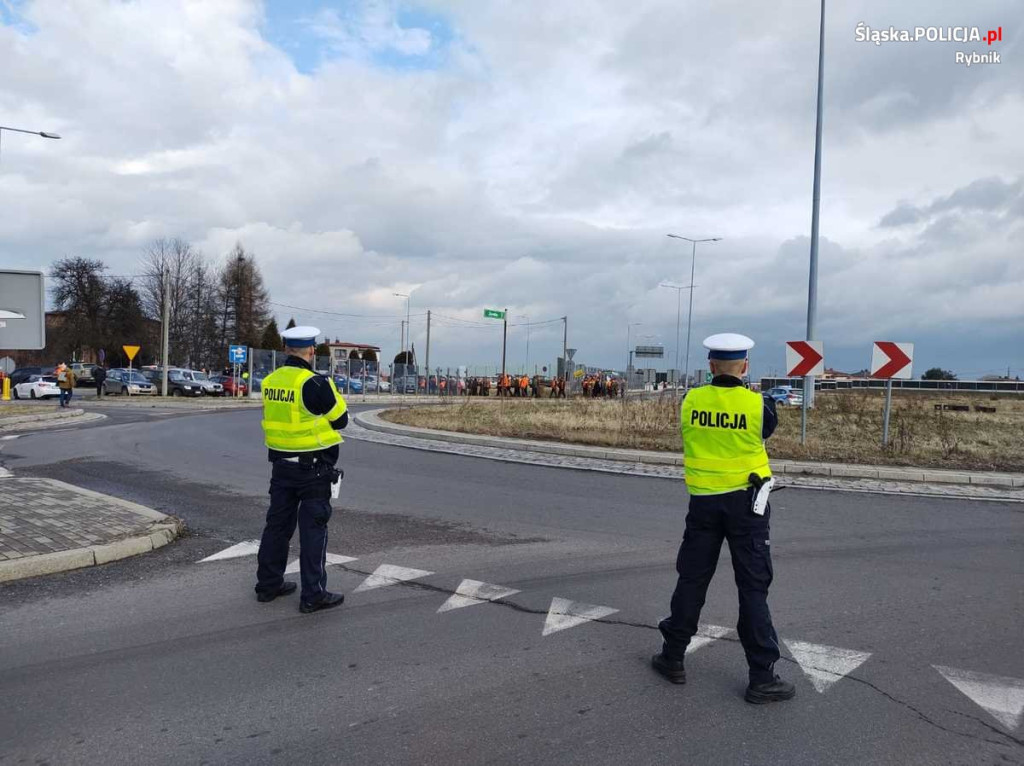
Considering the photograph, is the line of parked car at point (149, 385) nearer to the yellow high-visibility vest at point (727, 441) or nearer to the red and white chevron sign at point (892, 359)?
the red and white chevron sign at point (892, 359)

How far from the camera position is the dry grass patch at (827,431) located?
48.6 feet

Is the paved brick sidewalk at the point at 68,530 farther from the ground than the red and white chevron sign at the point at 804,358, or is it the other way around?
the red and white chevron sign at the point at 804,358

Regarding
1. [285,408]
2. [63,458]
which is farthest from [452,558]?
[63,458]

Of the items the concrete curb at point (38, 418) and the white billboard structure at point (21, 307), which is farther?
the concrete curb at point (38, 418)

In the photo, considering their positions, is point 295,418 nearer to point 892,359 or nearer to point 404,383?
point 892,359

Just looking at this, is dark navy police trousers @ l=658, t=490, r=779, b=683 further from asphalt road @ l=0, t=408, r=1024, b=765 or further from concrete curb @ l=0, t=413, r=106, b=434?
concrete curb @ l=0, t=413, r=106, b=434

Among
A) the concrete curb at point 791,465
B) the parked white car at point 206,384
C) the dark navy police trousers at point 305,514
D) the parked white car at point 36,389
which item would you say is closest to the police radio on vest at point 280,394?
the dark navy police trousers at point 305,514

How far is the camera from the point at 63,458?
13.5 meters

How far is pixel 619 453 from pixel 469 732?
1157cm

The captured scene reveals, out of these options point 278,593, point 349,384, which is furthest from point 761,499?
point 349,384

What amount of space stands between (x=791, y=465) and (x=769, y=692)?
1010 centimetres

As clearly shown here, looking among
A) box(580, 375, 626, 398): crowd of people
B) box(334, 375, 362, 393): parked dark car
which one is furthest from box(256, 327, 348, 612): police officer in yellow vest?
Result: box(580, 375, 626, 398): crowd of people

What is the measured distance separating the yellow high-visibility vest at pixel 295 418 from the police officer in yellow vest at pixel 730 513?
2.37 metres

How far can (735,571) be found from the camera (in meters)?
4.06
